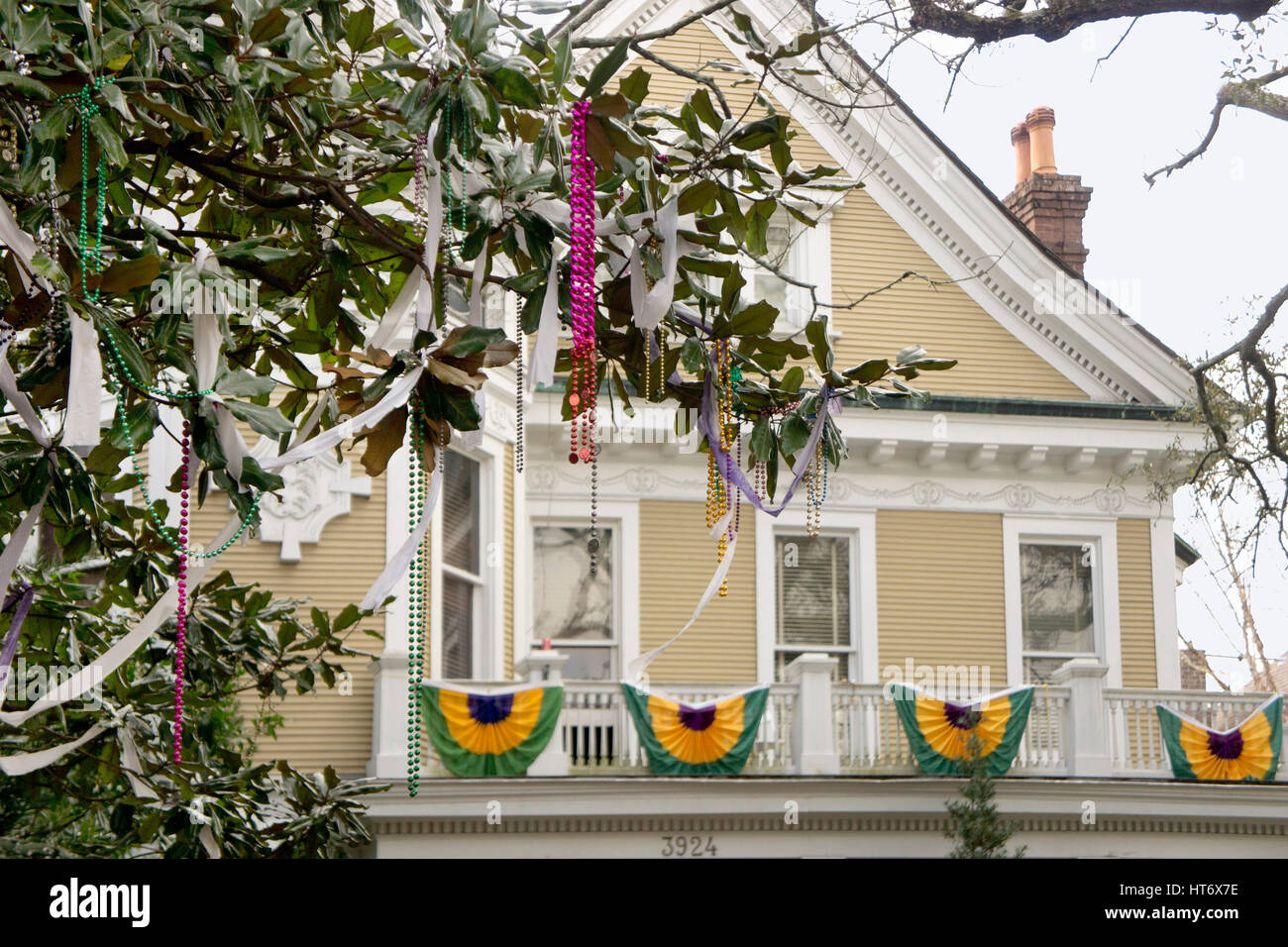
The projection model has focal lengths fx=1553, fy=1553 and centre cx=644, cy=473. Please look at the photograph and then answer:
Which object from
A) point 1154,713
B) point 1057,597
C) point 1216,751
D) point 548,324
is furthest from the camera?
point 1057,597

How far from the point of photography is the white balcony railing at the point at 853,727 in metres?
13.6

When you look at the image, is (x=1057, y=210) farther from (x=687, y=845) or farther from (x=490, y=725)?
(x=490, y=725)

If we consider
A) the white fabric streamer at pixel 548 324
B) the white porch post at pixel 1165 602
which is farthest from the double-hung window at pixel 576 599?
the white fabric streamer at pixel 548 324

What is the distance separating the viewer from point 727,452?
18.0ft

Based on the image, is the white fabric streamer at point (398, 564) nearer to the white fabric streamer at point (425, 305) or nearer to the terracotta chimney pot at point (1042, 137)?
the white fabric streamer at point (425, 305)

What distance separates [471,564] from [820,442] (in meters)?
8.91

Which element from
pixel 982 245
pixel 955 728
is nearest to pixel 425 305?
pixel 955 728

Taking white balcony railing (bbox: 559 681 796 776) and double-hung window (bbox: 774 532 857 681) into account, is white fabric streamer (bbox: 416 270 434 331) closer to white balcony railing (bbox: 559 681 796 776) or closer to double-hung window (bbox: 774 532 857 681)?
white balcony railing (bbox: 559 681 796 776)

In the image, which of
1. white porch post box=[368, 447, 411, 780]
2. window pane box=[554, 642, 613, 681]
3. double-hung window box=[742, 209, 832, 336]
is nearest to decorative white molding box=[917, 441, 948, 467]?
double-hung window box=[742, 209, 832, 336]

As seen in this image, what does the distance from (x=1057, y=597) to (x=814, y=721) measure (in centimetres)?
449

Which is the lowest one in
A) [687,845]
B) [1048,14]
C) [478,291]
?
[687,845]

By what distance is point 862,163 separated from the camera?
699 inches
